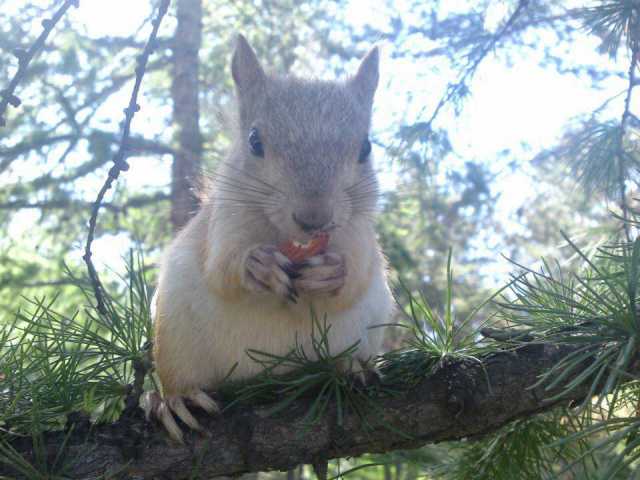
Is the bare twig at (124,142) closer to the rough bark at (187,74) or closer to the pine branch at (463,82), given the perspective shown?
the pine branch at (463,82)

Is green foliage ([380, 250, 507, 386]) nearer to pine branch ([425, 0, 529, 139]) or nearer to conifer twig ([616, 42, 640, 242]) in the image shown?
conifer twig ([616, 42, 640, 242])

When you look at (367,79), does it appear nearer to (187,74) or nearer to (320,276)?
(320,276)

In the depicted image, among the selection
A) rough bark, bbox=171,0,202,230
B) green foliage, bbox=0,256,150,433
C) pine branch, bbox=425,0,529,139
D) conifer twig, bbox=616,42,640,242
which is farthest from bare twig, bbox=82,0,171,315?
rough bark, bbox=171,0,202,230

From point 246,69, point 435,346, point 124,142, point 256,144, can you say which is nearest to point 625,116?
point 435,346

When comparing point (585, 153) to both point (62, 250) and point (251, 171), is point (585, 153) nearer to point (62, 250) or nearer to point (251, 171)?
point (251, 171)

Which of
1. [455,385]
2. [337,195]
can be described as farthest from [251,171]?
[455,385]
